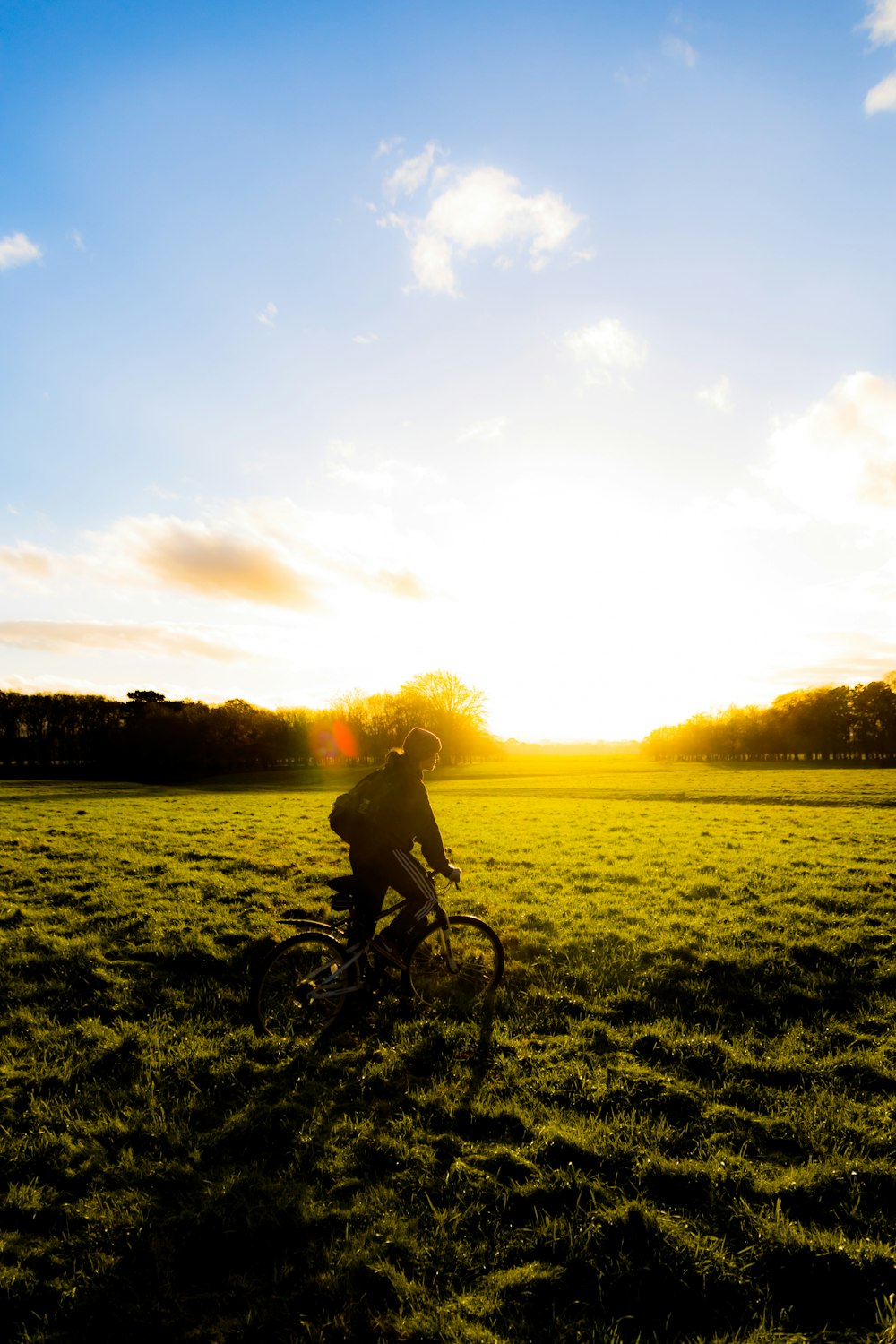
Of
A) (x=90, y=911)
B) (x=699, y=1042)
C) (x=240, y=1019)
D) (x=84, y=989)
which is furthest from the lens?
(x=90, y=911)

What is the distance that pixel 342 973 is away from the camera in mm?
6910

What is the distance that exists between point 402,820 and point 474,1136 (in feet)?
9.54

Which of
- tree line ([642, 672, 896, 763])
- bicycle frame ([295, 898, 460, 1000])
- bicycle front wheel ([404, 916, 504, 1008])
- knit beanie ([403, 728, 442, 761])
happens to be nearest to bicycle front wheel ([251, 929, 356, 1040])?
bicycle frame ([295, 898, 460, 1000])

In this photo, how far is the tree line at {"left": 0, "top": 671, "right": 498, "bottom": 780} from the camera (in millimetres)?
80938

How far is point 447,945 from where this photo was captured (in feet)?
24.8

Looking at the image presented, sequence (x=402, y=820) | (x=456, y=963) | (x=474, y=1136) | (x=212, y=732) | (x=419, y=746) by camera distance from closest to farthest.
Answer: (x=474, y=1136) → (x=402, y=820) → (x=419, y=746) → (x=456, y=963) → (x=212, y=732)

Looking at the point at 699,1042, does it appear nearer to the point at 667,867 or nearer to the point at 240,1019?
the point at 240,1019

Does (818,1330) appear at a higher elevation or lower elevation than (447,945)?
lower

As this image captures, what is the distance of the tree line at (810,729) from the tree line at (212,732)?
45576 millimetres

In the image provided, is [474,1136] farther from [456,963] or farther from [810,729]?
[810,729]

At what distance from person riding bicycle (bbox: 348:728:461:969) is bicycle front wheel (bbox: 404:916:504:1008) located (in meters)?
0.33

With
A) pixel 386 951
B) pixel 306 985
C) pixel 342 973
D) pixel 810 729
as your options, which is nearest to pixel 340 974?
pixel 342 973

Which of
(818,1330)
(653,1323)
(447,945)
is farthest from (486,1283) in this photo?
(447,945)

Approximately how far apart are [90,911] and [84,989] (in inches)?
135
